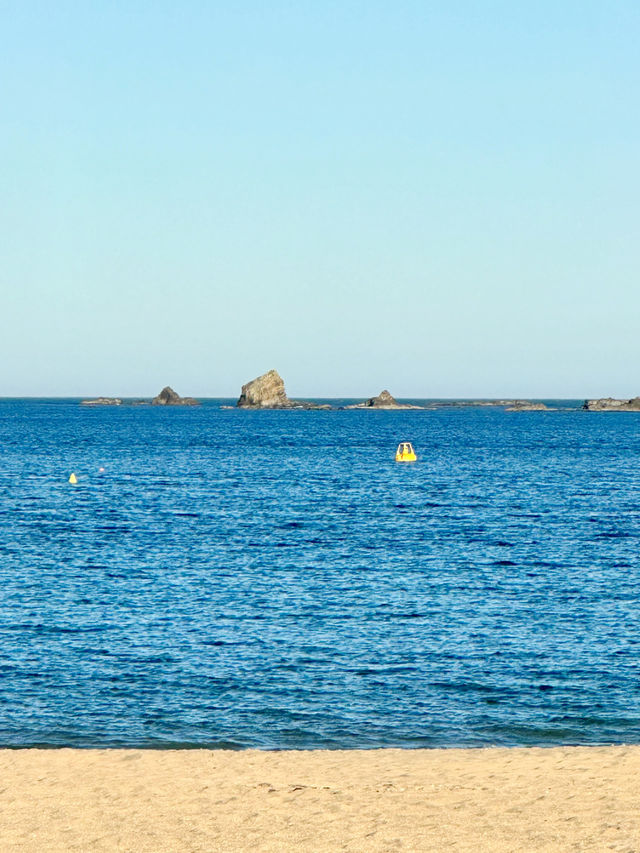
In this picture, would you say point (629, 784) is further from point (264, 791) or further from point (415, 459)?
point (415, 459)

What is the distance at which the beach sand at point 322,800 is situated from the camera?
55.2 feet

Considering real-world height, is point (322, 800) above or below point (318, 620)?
above

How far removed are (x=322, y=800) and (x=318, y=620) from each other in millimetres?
17703

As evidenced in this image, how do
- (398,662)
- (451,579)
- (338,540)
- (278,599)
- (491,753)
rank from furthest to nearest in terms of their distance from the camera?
(338,540) → (451,579) → (278,599) → (398,662) → (491,753)

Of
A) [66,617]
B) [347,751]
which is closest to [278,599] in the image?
[66,617]

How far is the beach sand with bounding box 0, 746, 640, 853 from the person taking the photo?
55.2ft

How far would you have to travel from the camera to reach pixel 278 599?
4072 centimetres

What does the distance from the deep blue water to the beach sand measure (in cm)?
230

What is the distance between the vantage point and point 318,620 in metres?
36.8

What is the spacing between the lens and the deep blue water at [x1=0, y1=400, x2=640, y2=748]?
2627 centimetres

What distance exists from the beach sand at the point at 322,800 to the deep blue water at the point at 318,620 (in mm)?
2303

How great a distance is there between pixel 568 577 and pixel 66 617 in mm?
21831

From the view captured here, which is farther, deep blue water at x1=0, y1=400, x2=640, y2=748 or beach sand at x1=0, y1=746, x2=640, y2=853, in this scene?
deep blue water at x1=0, y1=400, x2=640, y2=748

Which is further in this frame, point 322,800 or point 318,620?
point 318,620
